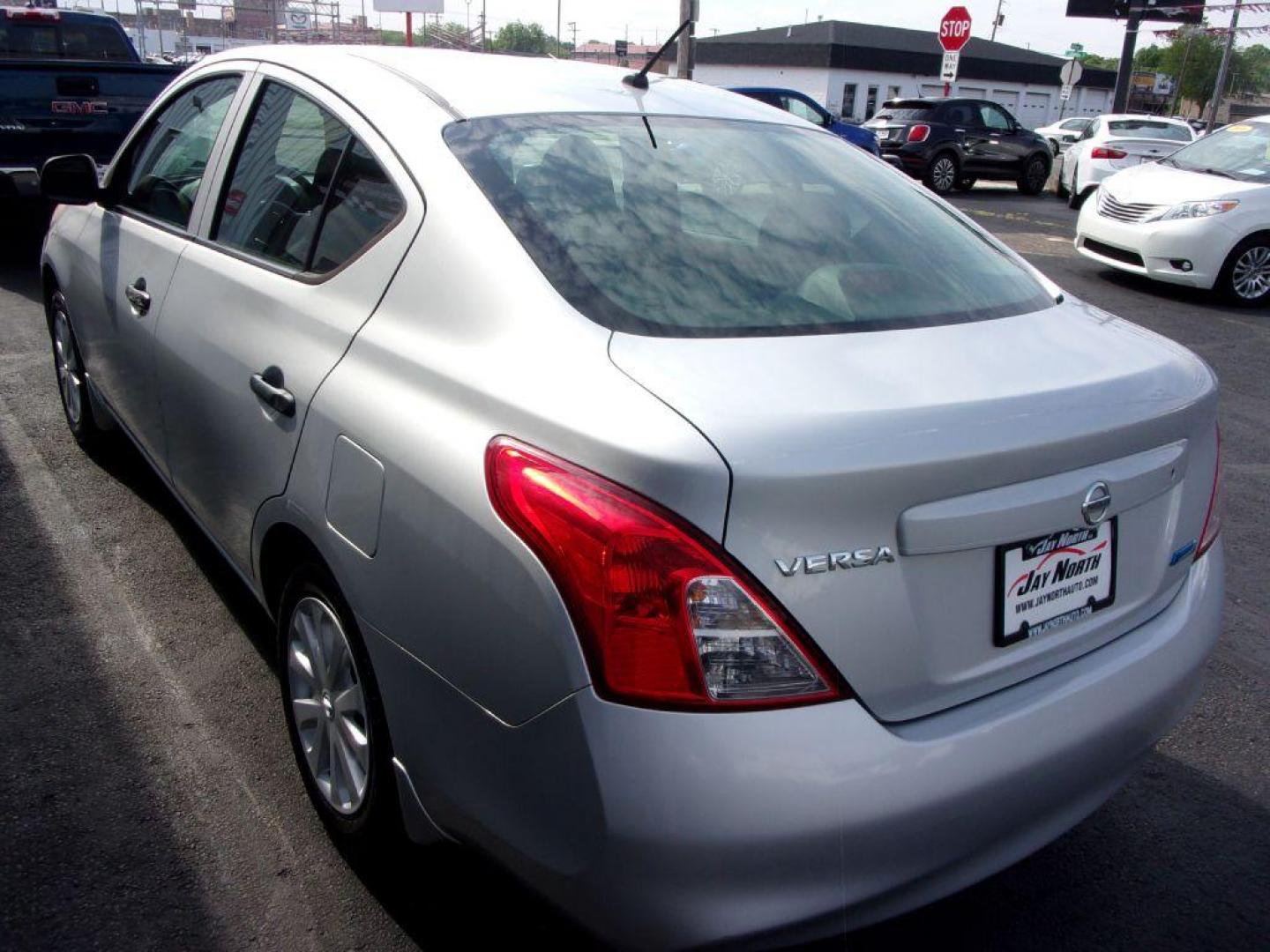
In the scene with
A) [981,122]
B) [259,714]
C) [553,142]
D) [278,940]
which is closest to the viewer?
[278,940]

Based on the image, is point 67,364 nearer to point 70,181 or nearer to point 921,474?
point 70,181

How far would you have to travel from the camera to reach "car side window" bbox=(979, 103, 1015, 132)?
1994 cm

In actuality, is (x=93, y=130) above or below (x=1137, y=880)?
above

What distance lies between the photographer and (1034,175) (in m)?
20.3

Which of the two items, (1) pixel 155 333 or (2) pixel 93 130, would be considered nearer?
(1) pixel 155 333

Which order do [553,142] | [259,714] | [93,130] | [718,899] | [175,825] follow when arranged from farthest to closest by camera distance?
[93,130], [259,714], [175,825], [553,142], [718,899]

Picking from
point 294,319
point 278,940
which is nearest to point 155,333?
point 294,319

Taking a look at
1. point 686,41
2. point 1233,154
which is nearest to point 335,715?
point 1233,154

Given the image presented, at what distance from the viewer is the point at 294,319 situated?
2.46 metres

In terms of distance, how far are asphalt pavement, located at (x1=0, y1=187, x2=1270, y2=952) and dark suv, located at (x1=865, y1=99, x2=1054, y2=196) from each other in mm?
16566

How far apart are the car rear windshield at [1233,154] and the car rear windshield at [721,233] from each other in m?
9.03

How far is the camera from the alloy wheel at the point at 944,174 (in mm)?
19562

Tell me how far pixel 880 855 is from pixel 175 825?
171 centimetres

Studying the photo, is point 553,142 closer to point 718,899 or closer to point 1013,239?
point 718,899
